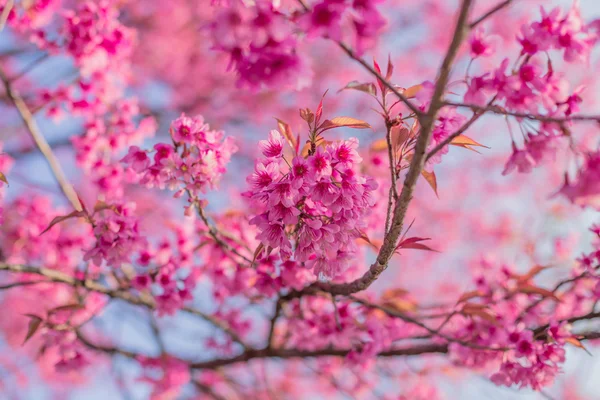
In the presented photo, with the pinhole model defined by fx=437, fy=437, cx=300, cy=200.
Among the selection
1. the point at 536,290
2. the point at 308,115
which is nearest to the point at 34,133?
the point at 308,115

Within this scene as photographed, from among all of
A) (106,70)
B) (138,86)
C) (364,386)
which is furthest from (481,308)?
(138,86)

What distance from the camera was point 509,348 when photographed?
→ 1.64 metres

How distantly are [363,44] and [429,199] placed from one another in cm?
669

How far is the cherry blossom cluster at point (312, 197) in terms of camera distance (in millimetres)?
1208

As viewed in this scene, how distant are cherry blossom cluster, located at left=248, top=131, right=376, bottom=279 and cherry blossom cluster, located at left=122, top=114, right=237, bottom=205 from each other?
28 centimetres

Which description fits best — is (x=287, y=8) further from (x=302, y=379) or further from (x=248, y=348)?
(x=302, y=379)

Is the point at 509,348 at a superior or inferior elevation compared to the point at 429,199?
inferior

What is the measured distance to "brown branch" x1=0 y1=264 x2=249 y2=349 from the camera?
1803 millimetres

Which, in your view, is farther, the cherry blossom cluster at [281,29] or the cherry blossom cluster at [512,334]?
the cherry blossom cluster at [512,334]

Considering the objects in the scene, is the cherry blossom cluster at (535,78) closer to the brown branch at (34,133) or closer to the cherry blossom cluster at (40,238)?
the brown branch at (34,133)

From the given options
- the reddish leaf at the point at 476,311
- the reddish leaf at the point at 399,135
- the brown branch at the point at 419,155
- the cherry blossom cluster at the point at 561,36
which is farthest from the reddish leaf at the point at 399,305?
the cherry blossom cluster at the point at 561,36

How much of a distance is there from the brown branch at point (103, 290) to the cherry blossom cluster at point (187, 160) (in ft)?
2.33

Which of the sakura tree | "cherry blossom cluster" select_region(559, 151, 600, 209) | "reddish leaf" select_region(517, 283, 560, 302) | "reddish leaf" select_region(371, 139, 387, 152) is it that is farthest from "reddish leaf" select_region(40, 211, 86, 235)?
"reddish leaf" select_region(517, 283, 560, 302)

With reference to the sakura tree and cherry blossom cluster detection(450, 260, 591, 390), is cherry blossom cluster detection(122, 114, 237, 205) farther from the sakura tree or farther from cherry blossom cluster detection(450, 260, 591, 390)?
cherry blossom cluster detection(450, 260, 591, 390)
